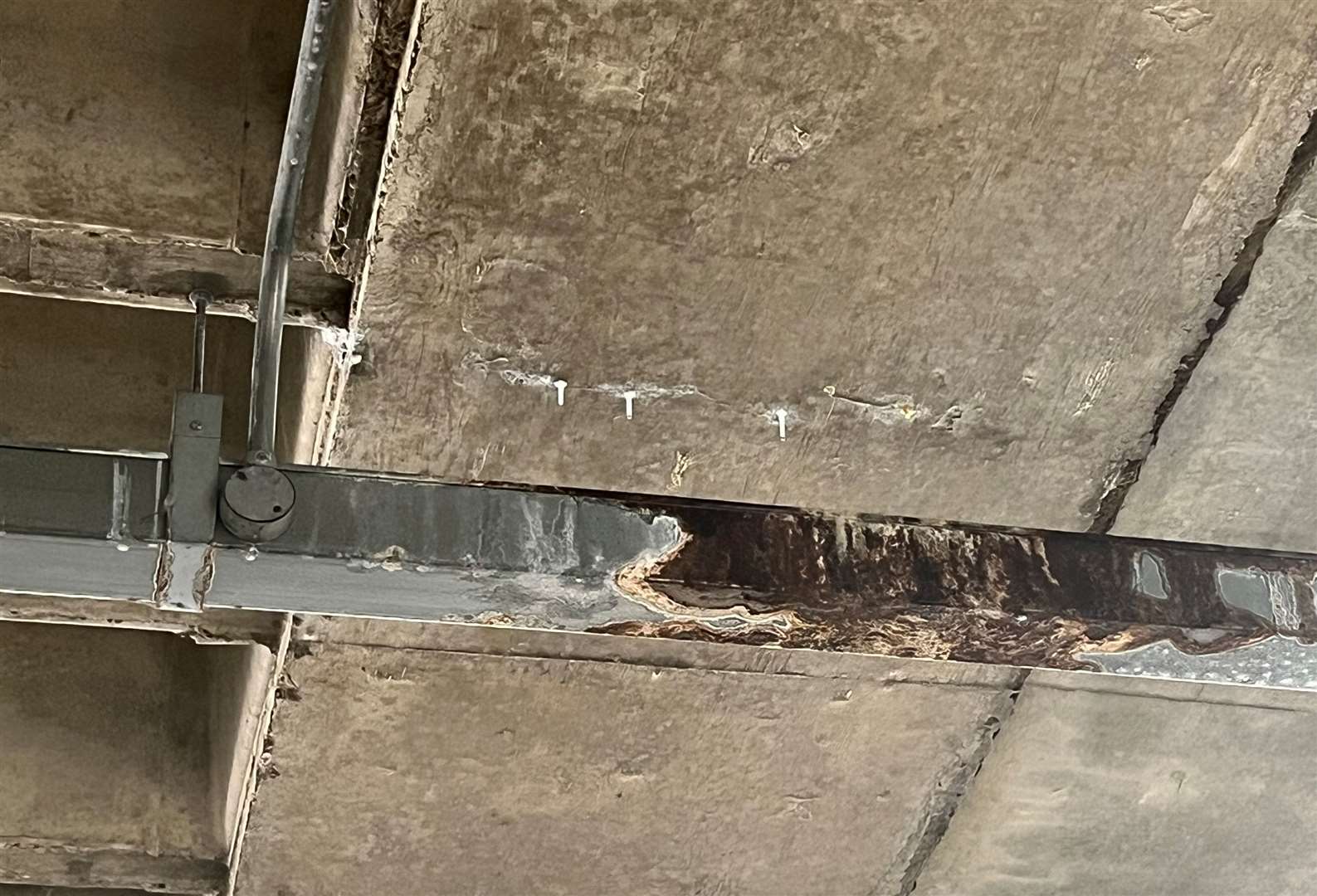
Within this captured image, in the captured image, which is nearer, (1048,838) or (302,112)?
(302,112)

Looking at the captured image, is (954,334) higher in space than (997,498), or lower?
higher

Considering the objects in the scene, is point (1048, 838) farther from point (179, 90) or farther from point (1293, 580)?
point (179, 90)

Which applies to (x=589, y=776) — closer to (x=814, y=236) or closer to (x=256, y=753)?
(x=256, y=753)

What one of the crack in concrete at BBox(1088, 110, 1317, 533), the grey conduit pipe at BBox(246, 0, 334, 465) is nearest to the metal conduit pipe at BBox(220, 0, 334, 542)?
the grey conduit pipe at BBox(246, 0, 334, 465)

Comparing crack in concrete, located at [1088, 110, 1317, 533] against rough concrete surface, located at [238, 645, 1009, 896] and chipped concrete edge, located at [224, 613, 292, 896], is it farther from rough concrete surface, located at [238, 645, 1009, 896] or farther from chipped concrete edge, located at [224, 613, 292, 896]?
chipped concrete edge, located at [224, 613, 292, 896]

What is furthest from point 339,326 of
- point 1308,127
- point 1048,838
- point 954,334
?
point 1048,838

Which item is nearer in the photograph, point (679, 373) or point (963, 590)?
point (963, 590)

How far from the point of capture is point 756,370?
1.93m

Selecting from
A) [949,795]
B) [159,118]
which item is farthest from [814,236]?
[949,795]

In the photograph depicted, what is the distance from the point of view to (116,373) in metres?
2.20

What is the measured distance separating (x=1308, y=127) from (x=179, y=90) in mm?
1624

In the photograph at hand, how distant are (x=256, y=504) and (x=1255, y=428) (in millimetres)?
1610

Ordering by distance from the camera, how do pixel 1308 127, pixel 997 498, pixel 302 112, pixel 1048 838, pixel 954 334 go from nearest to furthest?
pixel 302 112 → pixel 1308 127 → pixel 954 334 → pixel 997 498 → pixel 1048 838

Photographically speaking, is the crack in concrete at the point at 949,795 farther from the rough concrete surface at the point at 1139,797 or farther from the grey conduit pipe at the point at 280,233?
the grey conduit pipe at the point at 280,233
